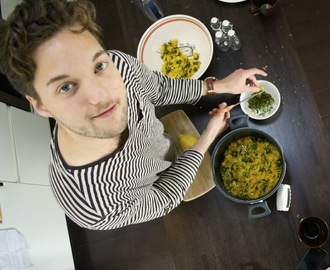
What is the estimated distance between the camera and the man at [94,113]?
78 cm

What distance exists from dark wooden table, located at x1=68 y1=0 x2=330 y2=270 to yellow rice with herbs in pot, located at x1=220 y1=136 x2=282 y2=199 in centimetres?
5

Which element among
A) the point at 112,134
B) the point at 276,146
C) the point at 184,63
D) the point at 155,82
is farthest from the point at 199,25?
the point at 112,134

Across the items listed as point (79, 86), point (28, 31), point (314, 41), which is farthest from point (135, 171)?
point (314, 41)

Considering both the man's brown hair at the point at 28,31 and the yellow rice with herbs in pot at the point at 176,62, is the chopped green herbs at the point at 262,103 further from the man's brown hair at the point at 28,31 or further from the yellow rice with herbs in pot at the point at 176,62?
the man's brown hair at the point at 28,31

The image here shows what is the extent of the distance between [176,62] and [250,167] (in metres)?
0.46

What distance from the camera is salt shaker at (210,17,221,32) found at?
130 centimetres

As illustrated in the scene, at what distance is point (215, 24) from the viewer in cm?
130

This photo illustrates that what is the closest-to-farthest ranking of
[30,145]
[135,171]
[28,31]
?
[28,31], [135,171], [30,145]

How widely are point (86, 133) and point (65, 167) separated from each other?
0.13m

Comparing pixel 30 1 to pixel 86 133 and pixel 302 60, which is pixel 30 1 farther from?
pixel 302 60

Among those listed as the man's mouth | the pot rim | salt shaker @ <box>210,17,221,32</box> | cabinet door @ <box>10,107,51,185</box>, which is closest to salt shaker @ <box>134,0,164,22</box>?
salt shaker @ <box>210,17,221,32</box>

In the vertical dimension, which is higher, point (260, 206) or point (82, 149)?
point (82, 149)

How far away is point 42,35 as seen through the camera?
2.50ft

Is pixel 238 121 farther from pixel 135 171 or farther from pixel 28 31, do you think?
pixel 28 31
